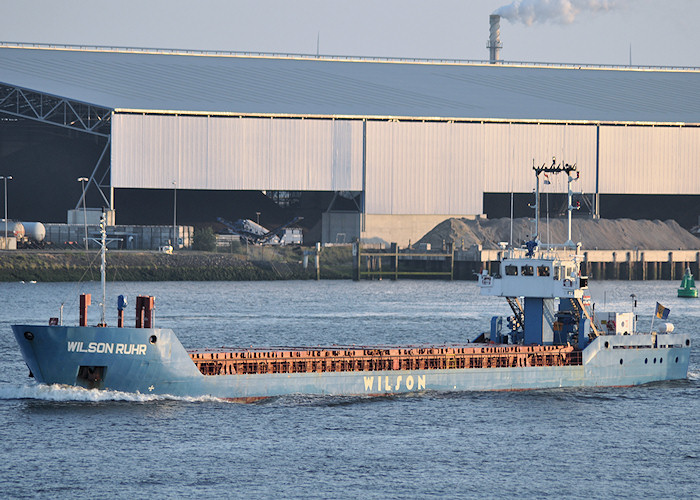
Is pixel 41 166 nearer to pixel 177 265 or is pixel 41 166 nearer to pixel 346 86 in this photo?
pixel 177 265

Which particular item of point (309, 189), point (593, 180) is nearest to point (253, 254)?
point (309, 189)

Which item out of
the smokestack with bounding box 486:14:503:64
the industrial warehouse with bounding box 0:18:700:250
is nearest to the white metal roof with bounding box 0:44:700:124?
the industrial warehouse with bounding box 0:18:700:250

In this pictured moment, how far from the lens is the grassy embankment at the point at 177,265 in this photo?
108m

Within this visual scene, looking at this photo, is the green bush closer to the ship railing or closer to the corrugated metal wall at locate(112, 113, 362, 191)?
the corrugated metal wall at locate(112, 113, 362, 191)

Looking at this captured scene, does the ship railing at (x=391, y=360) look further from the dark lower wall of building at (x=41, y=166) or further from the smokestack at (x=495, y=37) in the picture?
the smokestack at (x=495, y=37)

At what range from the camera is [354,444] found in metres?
38.3

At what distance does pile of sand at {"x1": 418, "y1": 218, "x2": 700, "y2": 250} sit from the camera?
121812 mm

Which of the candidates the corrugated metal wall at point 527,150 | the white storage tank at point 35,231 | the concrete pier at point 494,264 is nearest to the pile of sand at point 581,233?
the concrete pier at point 494,264

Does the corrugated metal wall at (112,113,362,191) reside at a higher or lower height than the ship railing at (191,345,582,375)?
higher

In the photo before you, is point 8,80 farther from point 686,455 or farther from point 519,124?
point 686,455

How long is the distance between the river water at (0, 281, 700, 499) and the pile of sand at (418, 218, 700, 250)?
67866 millimetres

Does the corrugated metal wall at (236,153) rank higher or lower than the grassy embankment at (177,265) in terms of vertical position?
higher

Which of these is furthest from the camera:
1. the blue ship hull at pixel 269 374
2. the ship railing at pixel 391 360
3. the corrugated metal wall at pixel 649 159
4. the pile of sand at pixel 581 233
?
the corrugated metal wall at pixel 649 159

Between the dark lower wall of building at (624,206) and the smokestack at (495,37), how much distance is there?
35091 mm
